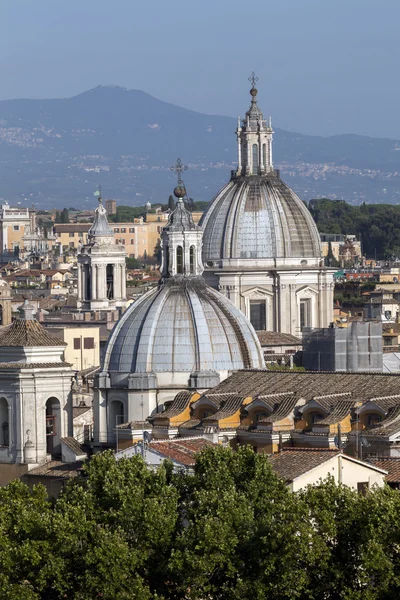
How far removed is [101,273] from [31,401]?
168 feet

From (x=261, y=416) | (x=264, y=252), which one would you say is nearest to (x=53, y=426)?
(x=261, y=416)

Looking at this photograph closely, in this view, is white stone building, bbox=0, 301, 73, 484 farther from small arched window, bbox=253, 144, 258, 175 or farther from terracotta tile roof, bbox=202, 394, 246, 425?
small arched window, bbox=253, 144, 258, 175

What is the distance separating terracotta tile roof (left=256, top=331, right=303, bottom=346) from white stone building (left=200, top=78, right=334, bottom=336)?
212cm

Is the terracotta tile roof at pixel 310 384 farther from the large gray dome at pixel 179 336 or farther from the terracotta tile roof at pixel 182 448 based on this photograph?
the terracotta tile roof at pixel 182 448

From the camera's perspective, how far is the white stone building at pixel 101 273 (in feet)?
349

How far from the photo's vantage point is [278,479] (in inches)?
1679

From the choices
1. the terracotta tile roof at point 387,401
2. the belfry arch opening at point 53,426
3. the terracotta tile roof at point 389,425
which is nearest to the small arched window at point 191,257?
Result: the belfry arch opening at point 53,426

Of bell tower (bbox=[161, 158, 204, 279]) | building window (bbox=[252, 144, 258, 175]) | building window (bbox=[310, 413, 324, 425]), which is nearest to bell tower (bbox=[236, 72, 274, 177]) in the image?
building window (bbox=[252, 144, 258, 175])

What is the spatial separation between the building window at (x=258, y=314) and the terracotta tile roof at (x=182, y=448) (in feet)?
109

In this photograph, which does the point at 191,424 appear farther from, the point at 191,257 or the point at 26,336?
the point at 191,257

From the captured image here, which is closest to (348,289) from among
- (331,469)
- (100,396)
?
(100,396)

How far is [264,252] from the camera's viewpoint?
275ft

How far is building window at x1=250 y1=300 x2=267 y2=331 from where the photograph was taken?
84.2 metres

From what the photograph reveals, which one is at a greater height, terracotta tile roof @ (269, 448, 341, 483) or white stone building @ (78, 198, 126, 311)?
white stone building @ (78, 198, 126, 311)
